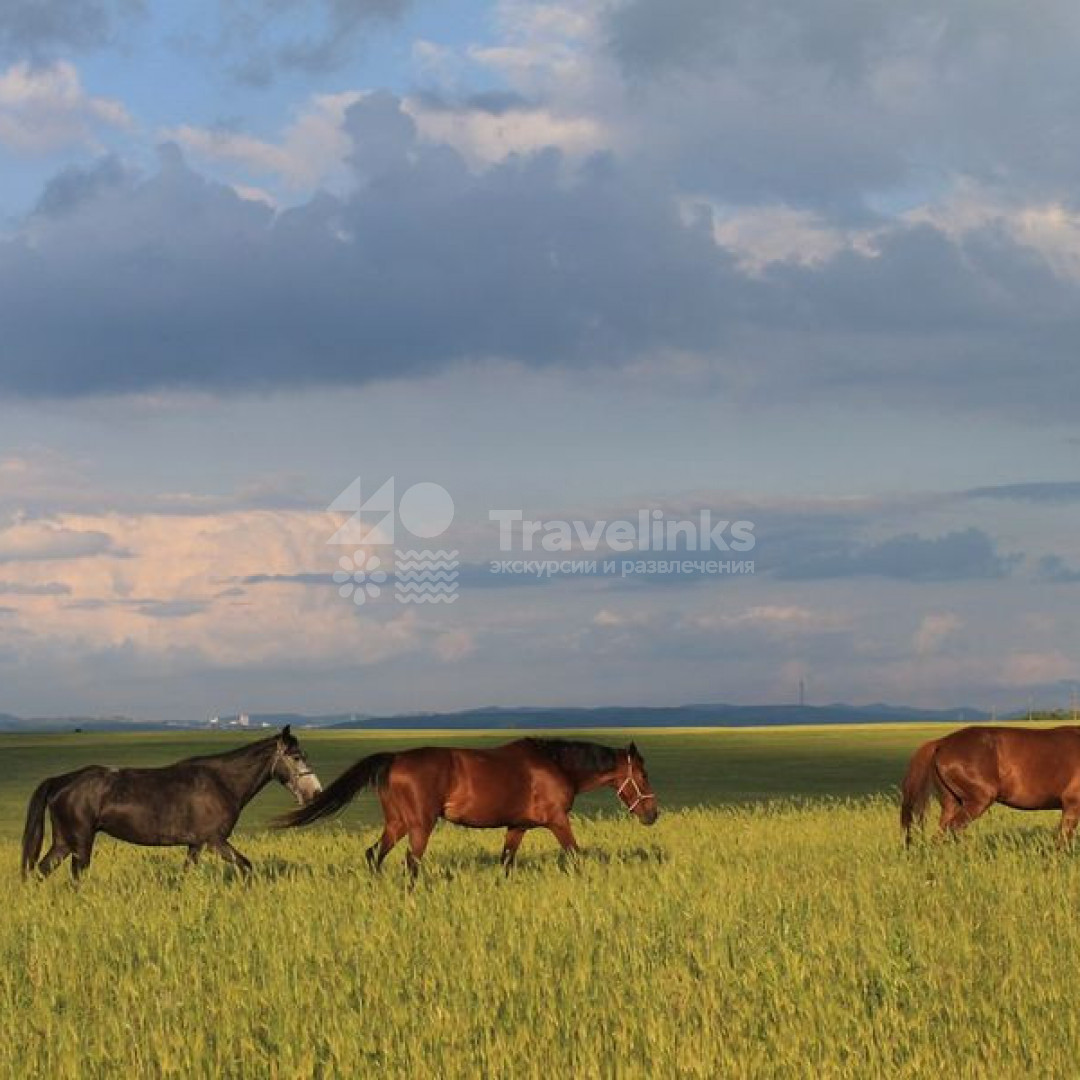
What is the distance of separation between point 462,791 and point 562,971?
562 cm

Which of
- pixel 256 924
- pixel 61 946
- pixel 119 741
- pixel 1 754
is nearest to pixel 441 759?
pixel 256 924

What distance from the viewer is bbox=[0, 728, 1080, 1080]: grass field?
8133mm

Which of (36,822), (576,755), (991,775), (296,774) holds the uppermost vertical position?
(576,755)

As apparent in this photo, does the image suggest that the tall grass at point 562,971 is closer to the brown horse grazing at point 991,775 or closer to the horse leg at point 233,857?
the horse leg at point 233,857

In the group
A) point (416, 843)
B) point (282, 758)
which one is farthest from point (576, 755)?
point (282, 758)

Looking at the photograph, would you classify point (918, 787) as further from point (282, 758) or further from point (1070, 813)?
point (282, 758)

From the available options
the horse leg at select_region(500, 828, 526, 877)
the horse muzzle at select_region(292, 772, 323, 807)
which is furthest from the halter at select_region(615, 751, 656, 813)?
the horse muzzle at select_region(292, 772, 323, 807)

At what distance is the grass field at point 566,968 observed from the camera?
26.7 ft

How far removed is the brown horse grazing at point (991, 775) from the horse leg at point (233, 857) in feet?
27.9

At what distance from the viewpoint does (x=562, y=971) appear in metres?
10.5

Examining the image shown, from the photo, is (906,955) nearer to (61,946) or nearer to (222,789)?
(61,946)

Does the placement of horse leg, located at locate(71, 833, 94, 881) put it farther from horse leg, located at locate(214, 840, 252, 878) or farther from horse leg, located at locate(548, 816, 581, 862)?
horse leg, located at locate(548, 816, 581, 862)

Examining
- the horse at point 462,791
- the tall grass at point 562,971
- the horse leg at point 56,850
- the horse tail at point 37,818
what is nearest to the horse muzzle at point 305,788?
the horse at point 462,791

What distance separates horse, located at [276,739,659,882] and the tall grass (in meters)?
0.56
